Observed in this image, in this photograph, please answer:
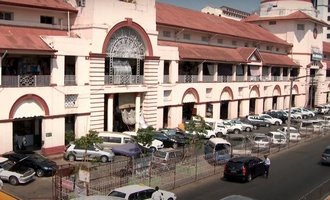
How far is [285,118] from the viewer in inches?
2514

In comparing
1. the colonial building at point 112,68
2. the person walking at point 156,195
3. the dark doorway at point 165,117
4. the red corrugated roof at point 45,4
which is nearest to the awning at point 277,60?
the colonial building at point 112,68

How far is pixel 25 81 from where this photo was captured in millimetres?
35000

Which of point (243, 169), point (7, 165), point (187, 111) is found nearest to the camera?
point (7, 165)

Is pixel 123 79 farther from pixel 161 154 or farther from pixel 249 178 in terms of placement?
pixel 249 178

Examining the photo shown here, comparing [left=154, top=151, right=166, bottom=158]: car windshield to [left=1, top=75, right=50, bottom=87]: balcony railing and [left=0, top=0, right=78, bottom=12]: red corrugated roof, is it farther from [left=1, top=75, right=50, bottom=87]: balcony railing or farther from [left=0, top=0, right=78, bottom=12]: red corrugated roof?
[left=0, top=0, right=78, bottom=12]: red corrugated roof

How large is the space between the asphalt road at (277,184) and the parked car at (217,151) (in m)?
1.56

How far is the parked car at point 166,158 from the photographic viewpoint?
28.9 meters

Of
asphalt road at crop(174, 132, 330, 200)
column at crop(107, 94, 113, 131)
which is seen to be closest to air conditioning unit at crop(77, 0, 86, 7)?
column at crop(107, 94, 113, 131)

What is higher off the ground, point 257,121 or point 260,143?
point 257,121

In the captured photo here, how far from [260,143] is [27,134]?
64.6 feet

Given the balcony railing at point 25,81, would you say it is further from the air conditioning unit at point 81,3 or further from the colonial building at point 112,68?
the air conditioning unit at point 81,3

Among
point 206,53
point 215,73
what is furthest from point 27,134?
point 215,73

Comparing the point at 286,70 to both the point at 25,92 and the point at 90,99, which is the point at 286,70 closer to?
the point at 90,99

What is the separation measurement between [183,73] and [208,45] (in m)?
7.11
